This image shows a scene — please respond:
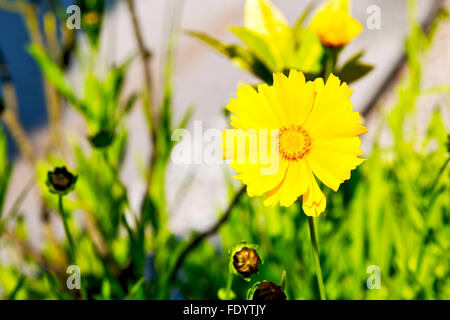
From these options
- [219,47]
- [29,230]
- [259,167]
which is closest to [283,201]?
[259,167]

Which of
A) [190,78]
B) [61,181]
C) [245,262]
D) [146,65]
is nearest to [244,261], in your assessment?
[245,262]

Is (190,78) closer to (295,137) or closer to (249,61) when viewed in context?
(249,61)

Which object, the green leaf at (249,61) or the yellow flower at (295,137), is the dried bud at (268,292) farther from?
the green leaf at (249,61)

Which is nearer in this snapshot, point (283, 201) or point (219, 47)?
point (283, 201)

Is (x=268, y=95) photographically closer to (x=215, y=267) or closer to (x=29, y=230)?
(x=215, y=267)

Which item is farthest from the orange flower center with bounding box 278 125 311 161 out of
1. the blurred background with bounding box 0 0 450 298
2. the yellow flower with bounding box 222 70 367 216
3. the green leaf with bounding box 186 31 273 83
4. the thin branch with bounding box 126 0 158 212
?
the blurred background with bounding box 0 0 450 298

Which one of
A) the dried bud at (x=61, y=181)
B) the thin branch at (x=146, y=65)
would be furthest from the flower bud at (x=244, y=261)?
the thin branch at (x=146, y=65)
